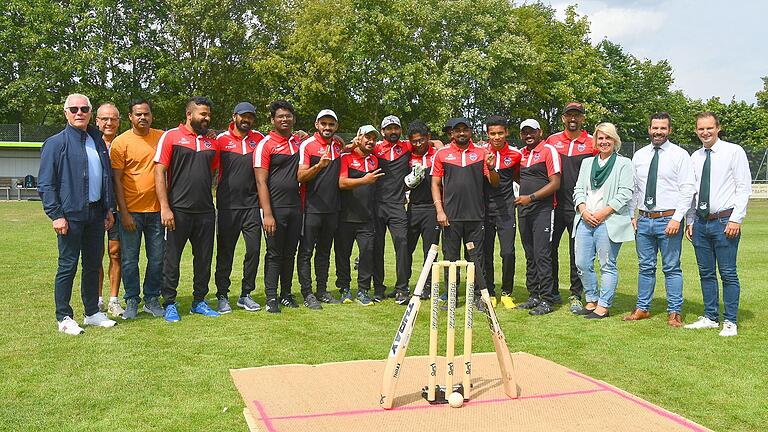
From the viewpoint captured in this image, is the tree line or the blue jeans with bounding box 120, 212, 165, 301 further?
the tree line

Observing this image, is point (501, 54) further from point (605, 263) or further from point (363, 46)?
point (605, 263)

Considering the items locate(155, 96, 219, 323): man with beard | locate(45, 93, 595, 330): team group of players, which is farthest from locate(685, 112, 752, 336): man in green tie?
locate(155, 96, 219, 323): man with beard

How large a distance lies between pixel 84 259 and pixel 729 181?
6.20 m

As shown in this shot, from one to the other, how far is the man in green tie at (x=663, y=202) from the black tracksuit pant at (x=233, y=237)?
4.03 metres

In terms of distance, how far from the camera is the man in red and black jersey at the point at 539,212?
302 inches

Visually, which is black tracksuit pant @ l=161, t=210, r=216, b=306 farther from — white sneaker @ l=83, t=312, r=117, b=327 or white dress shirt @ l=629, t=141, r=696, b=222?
white dress shirt @ l=629, t=141, r=696, b=222

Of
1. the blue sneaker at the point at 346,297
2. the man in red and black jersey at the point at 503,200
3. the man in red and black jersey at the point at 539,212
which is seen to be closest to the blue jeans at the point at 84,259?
the blue sneaker at the point at 346,297

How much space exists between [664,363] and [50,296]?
22.4ft

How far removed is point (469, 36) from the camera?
40094 millimetres

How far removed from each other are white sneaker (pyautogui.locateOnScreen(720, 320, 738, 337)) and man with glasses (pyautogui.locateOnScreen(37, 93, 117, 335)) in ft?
19.3

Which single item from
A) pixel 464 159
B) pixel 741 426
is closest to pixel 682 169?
pixel 464 159

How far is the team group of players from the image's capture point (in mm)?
7043

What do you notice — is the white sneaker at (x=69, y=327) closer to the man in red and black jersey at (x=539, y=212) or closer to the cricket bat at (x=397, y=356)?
the cricket bat at (x=397, y=356)

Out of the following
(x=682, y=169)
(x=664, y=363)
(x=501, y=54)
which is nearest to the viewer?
(x=664, y=363)
